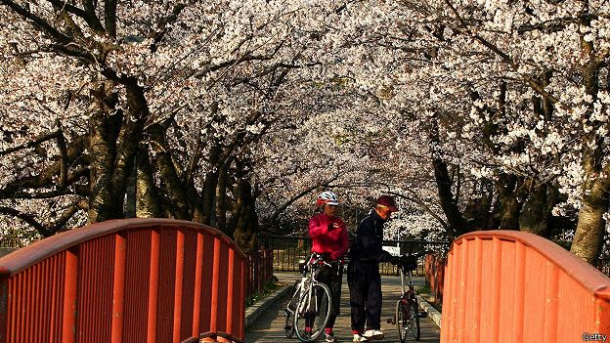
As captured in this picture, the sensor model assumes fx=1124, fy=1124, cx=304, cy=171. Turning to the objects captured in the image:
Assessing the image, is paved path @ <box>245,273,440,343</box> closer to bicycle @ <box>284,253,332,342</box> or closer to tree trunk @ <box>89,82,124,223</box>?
bicycle @ <box>284,253,332,342</box>

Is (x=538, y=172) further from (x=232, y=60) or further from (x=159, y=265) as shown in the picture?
(x=159, y=265)

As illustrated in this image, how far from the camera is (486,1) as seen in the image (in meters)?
18.2

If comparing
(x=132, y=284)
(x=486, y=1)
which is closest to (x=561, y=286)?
(x=132, y=284)

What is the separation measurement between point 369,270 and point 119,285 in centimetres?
697

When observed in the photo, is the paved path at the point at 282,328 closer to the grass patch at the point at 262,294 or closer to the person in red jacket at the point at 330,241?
the grass patch at the point at 262,294

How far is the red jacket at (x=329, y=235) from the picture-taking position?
13.9 m

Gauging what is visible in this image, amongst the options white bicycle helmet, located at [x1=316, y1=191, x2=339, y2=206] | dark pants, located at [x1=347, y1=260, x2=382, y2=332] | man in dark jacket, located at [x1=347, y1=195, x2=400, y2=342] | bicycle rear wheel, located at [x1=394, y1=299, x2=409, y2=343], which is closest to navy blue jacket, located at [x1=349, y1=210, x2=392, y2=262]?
man in dark jacket, located at [x1=347, y1=195, x2=400, y2=342]

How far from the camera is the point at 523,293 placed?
6.88 meters

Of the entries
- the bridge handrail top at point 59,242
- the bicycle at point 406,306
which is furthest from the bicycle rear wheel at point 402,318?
the bridge handrail top at point 59,242

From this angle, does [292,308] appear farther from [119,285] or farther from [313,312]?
[119,285]

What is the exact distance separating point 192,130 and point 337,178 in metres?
13.6

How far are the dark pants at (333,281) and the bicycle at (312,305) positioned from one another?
0.08 metres
